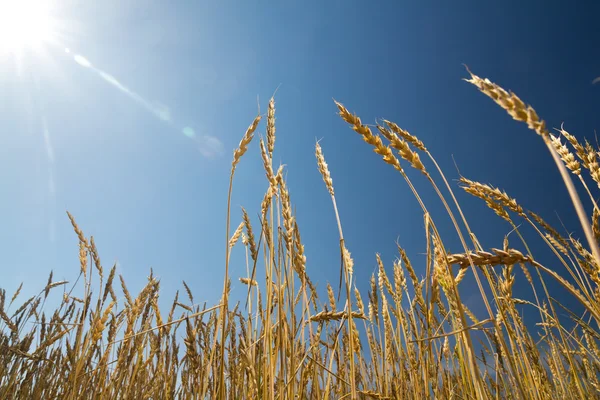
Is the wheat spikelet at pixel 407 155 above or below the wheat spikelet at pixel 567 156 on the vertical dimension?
below

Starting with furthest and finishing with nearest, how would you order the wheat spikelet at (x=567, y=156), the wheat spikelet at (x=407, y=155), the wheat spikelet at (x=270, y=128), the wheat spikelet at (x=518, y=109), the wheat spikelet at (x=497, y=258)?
the wheat spikelet at (x=270, y=128)
the wheat spikelet at (x=567, y=156)
the wheat spikelet at (x=407, y=155)
the wheat spikelet at (x=497, y=258)
the wheat spikelet at (x=518, y=109)

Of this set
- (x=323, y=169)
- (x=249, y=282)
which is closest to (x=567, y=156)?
(x=323, y=169)

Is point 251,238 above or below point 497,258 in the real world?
above

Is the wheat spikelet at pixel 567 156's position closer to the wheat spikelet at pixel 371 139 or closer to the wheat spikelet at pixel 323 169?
the wheat spikelet at pixel 371 139

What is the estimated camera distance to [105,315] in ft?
4.72

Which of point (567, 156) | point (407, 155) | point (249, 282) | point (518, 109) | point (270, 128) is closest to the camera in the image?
point (518, 109)

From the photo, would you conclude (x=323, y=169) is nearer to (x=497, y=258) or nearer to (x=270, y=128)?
(x=270, y=128)

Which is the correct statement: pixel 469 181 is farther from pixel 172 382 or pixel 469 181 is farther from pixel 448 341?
pixel 172 382

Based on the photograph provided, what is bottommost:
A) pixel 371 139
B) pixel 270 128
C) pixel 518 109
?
pixel 518 109

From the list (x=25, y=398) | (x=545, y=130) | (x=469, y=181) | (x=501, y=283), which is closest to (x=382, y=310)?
(x=501, y=283)

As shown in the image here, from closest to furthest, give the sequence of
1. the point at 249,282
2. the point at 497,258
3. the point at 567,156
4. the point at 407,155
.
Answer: the point at 497,258, the point at 407,155, the point at 567,156, the point at 249,282

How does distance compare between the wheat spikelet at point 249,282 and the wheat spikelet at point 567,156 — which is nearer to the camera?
the wheat spikelet at point 567,156

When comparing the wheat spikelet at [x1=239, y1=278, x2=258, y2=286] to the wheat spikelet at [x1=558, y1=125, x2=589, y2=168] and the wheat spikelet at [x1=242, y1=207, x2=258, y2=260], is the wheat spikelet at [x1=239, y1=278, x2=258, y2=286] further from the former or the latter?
the wheat spikelet at [x1=558, y1=125, x2=589, y2=168]

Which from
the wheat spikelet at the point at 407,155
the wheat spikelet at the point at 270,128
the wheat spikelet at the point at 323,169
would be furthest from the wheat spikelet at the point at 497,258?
the wheat spikelet at the point at 270,128
